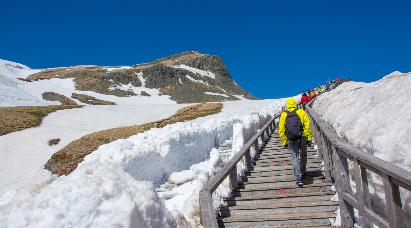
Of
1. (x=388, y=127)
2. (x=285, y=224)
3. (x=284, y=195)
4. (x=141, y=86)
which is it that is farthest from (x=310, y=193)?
(x=141, y=86)

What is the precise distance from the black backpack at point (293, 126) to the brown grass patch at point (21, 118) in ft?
71.1

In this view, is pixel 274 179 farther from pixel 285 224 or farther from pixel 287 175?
pixel 285 224

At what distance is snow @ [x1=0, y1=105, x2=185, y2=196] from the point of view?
19.8 metres

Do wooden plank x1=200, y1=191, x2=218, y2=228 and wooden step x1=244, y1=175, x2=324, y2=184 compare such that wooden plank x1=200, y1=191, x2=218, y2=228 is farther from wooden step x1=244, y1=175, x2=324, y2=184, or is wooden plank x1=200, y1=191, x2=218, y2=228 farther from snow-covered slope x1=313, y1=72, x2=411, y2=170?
wooden step x1=244, y1=175, x2=324, y2=184

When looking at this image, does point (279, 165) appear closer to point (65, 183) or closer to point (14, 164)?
point (65, 183)

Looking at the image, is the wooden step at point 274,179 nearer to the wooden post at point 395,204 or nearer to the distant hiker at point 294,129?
the distant hiker at point 294,129

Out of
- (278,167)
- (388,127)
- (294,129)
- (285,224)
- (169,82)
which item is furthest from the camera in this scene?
(169,82)

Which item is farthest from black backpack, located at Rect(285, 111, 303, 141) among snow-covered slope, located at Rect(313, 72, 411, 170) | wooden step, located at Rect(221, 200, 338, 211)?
wooden step, located at Rect(221, 200, 338, 211)

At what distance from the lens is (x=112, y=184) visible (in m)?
4.61

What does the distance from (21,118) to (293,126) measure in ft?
84.0

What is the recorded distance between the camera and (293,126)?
10727mm

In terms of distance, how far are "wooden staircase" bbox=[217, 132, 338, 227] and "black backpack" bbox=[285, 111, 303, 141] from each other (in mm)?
1144

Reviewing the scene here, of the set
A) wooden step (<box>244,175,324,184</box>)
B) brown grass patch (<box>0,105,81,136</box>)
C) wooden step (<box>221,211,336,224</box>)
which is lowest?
wooden step (<box>221,211,336,224</box>)

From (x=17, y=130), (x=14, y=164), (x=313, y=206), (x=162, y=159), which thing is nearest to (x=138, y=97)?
(x=17, y=130)
